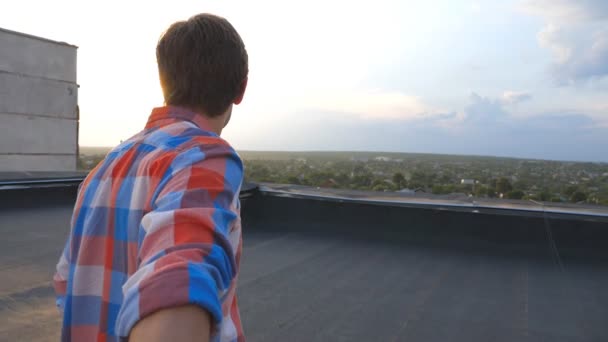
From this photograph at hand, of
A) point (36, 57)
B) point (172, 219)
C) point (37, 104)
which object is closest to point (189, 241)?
point (172, 219)

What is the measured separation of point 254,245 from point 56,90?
7.54 m

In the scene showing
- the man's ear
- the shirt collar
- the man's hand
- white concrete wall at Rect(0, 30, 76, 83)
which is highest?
white concrete wall at Rect(0, 30, 76, 83)

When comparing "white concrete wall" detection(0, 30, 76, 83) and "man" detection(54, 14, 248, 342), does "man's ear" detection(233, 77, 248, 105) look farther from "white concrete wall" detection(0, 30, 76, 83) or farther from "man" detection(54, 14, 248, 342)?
"white concrete wall" detection(0, 30, 76, 83)

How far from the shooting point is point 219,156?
543mm

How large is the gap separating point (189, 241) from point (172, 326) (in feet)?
0.26

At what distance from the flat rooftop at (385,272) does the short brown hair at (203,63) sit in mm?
1406

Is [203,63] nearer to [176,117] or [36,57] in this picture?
[176,117]

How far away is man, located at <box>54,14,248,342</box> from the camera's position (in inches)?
16.8

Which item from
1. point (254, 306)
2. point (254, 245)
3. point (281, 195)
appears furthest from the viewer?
point (281, 195)

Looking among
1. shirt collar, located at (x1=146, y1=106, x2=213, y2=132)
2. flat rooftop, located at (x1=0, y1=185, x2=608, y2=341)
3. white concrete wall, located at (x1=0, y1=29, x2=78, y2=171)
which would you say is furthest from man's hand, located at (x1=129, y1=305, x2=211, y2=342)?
Result: white concrete wall, located at (x1=0, y1=29, x2=78, y2=171)

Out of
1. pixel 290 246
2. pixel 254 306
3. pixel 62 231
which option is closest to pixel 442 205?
pixel 290 246

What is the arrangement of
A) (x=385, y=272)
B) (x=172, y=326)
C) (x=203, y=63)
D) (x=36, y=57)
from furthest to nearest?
1. (x=36, y=57)
2. (x=385, y=272)
3. (x=203, y=63)
4. (x=172, y=326)

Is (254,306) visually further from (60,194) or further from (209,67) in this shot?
(60,194)

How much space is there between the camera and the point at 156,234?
0.47 meters
